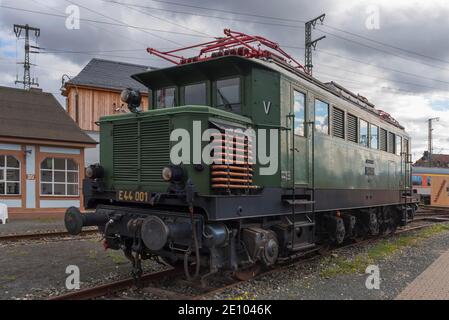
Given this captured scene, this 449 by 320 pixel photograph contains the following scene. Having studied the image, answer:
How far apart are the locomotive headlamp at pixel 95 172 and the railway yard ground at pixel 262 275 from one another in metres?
1.67

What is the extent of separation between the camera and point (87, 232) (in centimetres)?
1335

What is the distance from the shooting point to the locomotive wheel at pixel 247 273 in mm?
7004

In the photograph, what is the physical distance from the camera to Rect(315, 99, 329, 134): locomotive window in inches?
339

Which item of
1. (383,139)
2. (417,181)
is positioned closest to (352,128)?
(383,139)

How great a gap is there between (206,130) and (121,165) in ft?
5.67

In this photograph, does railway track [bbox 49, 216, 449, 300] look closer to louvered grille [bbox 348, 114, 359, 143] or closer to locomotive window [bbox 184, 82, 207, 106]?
locomotive window [bbox 184, 82, 207, 106]

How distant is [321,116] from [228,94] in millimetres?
2409

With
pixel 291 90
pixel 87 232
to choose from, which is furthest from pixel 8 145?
pixel 291 90

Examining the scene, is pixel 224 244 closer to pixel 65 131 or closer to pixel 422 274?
pixel 422 274

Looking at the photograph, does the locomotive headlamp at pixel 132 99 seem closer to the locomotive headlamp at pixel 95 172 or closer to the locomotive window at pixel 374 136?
the locomotive headlamp at pixel 95 172

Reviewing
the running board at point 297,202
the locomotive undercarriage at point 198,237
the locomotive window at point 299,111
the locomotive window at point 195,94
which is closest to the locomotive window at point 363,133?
the locomotive window at point 299,111

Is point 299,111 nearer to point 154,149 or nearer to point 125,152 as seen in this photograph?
point 154,149

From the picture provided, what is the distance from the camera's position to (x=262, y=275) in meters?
7.40
